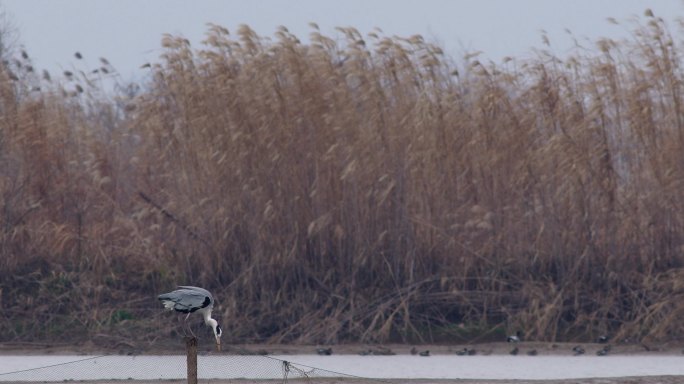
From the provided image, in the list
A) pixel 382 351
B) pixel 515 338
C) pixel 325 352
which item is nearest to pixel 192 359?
pixel 325 352

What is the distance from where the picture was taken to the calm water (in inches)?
373

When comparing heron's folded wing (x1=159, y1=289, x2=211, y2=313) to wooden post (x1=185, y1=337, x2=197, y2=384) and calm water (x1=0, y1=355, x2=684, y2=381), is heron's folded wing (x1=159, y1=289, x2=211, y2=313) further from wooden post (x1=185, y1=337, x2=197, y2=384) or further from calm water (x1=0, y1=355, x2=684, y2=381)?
calm water (x1=0, y1=355, x2=684, y2=381)

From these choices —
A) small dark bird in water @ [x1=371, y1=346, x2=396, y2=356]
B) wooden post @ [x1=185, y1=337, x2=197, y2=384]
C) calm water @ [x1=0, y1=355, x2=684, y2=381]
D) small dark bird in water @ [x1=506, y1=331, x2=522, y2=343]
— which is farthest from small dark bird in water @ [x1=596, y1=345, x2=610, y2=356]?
wooden post @ [x1=185, y1=337, x2=197, y2=384]

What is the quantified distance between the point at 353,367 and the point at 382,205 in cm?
255

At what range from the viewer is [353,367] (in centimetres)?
1058

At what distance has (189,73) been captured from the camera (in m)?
13.2

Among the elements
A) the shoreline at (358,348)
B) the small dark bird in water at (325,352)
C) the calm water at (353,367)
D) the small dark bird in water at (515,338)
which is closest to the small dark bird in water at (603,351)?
the shoreline at (358,348)

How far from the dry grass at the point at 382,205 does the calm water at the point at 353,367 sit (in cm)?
92

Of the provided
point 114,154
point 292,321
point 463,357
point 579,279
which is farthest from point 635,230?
point 114,154

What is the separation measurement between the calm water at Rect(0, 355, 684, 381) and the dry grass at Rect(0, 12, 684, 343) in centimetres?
92

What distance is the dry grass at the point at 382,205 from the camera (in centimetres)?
1237

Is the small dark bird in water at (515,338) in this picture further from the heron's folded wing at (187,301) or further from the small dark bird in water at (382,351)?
the heron's folded wing at (187,301)

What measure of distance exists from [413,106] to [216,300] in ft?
9.68

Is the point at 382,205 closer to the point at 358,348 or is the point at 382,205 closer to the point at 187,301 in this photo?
the point at 358,348
